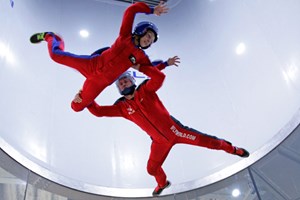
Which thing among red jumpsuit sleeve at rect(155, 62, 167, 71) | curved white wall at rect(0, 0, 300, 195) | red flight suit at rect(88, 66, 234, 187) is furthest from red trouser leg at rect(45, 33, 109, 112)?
curved white wall at rect(0, 0, 300, 195)

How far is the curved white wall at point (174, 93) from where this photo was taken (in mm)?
3195

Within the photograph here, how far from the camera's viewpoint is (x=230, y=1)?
157 inches

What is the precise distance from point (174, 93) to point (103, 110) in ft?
4.67

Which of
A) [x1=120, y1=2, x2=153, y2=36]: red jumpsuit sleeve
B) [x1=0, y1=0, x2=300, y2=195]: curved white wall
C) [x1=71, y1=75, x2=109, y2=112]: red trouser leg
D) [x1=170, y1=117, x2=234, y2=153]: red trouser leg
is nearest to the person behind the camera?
[x1=120, y1=2, x2=153, y2=36]: red jumpsuit sleeve

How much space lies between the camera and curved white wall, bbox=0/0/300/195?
126 inches

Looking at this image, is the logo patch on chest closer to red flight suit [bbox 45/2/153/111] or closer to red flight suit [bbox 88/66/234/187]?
red flight suit [bbox 45/2/153/111]

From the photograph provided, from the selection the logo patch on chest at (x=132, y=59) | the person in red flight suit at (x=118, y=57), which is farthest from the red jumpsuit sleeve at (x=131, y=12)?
the logo patch on chest at (x=132, y=59)

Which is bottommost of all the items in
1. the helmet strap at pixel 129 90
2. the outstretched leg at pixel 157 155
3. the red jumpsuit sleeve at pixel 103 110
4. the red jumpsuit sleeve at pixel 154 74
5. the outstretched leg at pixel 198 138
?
the outstretched leg at pixel 157 155

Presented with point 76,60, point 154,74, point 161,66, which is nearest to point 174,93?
point 161,66

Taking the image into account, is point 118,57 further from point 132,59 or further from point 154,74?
point 154,74

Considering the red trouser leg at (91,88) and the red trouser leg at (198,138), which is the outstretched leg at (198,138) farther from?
the red trouser leg at (91,88)

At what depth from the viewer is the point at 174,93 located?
4000mm

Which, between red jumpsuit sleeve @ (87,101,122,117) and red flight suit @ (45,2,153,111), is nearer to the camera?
red flight suit @ (45,2,153,111)

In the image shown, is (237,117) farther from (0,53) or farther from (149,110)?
(0,53)
